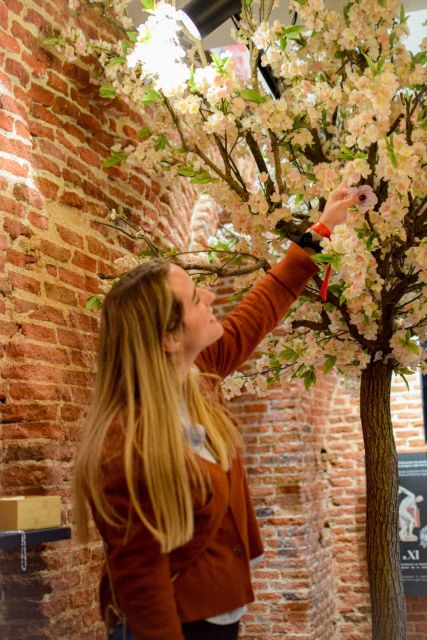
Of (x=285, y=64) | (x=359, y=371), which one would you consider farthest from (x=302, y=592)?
(x=285, y=64)

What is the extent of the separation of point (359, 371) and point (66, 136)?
1488 mm

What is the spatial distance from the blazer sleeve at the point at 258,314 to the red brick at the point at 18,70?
128cm

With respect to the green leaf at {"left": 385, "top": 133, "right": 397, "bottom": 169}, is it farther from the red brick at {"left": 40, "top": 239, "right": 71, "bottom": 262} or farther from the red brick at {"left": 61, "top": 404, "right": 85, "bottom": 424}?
the red brick at {"left": 61, "top": 404, "right": 85, "bottom": 424}

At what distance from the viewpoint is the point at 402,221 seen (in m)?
2.39

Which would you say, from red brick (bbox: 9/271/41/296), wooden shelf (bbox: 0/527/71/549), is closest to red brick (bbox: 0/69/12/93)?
red brick (bbox: 9/271/41/296)

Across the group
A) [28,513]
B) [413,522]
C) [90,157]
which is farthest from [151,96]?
[413,522]

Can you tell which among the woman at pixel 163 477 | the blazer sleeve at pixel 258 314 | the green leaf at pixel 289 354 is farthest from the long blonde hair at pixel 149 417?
the green leaf at pixel 289 354

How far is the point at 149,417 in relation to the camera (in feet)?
5.52

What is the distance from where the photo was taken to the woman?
1.59 meters

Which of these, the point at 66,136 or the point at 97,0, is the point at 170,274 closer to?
the point at 66,136

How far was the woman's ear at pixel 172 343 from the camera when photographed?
1.83m

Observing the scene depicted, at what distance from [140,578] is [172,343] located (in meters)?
0.54

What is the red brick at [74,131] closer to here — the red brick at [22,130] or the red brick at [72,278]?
the red brick at [22,130]

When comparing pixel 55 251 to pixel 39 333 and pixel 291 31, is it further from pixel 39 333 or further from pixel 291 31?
pixel 291 31
